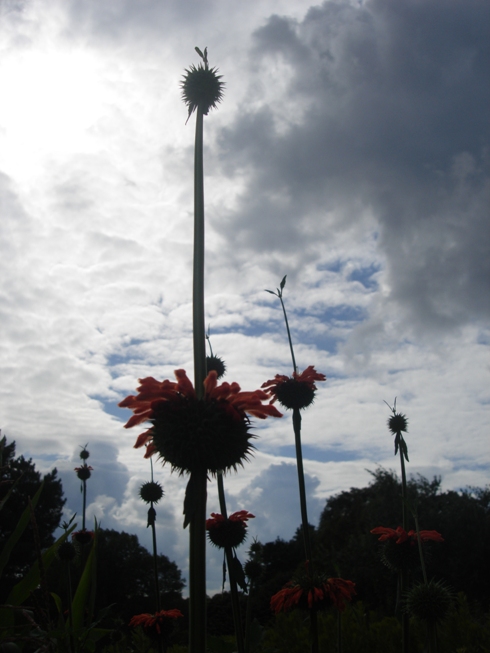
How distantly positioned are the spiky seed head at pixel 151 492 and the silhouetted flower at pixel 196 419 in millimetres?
4091

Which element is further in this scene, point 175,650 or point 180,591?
point 180,591

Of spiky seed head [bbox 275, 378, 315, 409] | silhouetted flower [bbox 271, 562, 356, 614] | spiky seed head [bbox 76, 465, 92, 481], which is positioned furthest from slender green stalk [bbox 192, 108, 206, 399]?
spiky seed head [bbox 76, 465, 92, 481]

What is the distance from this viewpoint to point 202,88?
2.93 meters

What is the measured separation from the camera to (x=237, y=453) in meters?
2.02

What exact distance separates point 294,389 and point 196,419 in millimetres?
2299

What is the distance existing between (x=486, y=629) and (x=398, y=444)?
16.4 feet

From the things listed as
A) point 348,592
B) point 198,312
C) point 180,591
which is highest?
point 198,312

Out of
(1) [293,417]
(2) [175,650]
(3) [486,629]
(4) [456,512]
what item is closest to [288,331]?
(1) [293,417]

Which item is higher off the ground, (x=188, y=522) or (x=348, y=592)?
(x=188, y=522)

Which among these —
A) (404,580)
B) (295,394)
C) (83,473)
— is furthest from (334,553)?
(295,394)

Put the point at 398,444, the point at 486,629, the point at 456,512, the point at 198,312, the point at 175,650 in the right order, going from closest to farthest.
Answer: the point at 198,312, the point at 398,444, the point at 486,629, the point at 175,650, the point at 456,512

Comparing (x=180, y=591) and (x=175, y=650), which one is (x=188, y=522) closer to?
(x=175, y=650)

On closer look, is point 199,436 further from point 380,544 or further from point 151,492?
point 380,544

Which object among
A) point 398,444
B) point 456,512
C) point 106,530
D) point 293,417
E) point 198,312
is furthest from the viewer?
point 106,530
